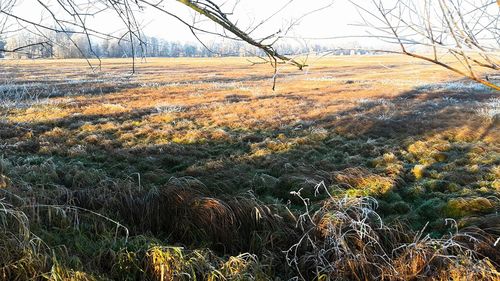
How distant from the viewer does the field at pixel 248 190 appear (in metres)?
4.18

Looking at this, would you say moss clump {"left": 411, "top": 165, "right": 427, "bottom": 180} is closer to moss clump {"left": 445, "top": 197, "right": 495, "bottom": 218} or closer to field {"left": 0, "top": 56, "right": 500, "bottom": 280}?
field {"left": 0, "top": 56, "right": 500, "bottom": 280}

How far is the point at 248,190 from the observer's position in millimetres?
6723

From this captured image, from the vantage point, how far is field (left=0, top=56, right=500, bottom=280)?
13.7 feet

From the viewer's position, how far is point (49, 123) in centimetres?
1435

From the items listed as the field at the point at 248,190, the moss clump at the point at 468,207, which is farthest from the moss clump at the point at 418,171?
the moss clump at the point at 468,207

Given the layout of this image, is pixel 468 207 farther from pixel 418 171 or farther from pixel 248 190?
pixel 248 190

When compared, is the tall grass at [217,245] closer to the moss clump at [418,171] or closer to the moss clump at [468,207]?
the moss clump at [468,207]

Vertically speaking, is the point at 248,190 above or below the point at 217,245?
above

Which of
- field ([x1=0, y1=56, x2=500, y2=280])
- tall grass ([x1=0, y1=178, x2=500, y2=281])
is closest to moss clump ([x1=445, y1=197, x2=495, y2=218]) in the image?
field ([x1=0, y1=56, x2=500, y2=280])

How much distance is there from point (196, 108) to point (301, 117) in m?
4.85

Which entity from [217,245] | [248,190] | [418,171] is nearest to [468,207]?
[418,171]

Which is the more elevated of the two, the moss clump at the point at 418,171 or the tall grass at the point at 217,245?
the tall grass at the point at 217,245

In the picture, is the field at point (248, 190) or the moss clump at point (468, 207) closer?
the field at point (248, 190)

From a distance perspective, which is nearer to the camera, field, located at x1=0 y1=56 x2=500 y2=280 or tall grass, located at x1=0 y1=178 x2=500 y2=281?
tall grass, located at x1=0 y1=178 x2=500 y2=281
